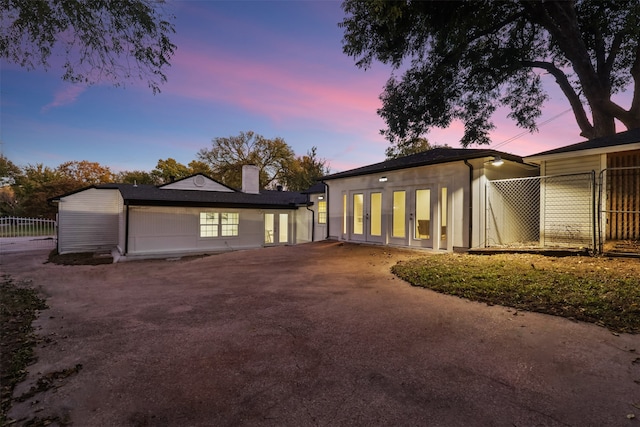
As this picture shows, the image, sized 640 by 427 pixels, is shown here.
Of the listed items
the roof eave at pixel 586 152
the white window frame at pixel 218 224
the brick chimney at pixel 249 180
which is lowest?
the white window frame at pixel 218 224

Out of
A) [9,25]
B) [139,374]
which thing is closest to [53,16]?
[9,25]

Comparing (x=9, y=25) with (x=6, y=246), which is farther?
(x=6, y=246)

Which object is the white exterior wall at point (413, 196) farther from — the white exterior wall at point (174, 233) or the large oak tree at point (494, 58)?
the white exterior wall at point (174, 233)

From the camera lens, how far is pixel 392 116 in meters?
14.3

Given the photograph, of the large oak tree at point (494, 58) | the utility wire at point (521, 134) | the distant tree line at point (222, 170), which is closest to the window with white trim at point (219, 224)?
the large oak tree at point (494, 58)

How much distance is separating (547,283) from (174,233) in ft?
44.4

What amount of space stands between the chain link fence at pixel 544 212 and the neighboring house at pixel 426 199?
1.61 ft

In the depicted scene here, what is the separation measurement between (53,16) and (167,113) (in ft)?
37.2

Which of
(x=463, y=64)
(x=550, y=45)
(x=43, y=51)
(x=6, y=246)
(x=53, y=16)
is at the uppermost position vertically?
(x=550, y=45)

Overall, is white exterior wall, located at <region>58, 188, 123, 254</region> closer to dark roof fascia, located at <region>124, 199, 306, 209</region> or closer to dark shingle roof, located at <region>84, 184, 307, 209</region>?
dark shingle roof, located at <region>84, 184, 307, 209</region>

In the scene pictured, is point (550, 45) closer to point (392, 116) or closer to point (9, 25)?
point (392, 116)

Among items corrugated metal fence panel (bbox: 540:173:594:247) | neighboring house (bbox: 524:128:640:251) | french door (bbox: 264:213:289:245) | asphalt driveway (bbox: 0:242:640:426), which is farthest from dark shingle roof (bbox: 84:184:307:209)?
neighboring house (bbox: 524:128:640:251)

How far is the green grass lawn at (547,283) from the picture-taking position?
3.83m

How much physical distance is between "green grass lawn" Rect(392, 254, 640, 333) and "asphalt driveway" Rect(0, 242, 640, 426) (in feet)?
1.19
